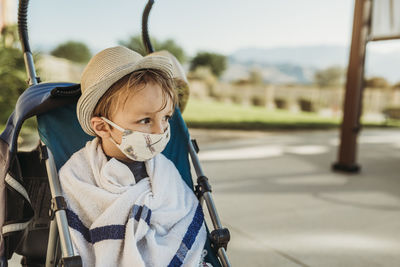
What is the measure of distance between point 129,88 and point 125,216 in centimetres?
45

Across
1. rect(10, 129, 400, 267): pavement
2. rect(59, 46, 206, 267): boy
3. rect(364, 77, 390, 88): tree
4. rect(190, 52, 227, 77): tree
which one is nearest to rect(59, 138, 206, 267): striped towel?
rect(59, 46, 206, 267): boy

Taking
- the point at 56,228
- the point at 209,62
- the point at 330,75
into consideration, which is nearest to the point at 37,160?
the point at 56,228

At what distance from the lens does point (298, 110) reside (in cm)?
1534

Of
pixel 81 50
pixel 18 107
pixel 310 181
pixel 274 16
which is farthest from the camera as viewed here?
pixel 274 16

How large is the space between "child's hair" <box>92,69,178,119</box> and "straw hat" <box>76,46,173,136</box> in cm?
2

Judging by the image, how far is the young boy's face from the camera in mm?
1270

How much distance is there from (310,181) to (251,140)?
→ 105 inches

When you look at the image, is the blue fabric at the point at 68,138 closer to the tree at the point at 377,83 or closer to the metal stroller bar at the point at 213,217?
the metal stroller bar at the point at 213,217

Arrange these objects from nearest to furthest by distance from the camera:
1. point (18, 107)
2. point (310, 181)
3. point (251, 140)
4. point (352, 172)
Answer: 1. point (18, 107)
2. point (310, 181)
3. point (352, 172)
4. point (251, 140)

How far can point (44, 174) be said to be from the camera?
Answer: 1688 mm

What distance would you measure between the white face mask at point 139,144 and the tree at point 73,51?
2196 centimetres

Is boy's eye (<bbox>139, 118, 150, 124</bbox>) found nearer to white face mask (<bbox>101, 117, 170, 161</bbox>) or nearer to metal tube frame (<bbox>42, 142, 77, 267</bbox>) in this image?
white face mask (<bbox>101, 117, 170, 161</bbox>)

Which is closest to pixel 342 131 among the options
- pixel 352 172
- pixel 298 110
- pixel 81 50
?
pixel 352 172

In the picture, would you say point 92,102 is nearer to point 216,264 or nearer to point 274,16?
point 216,264
